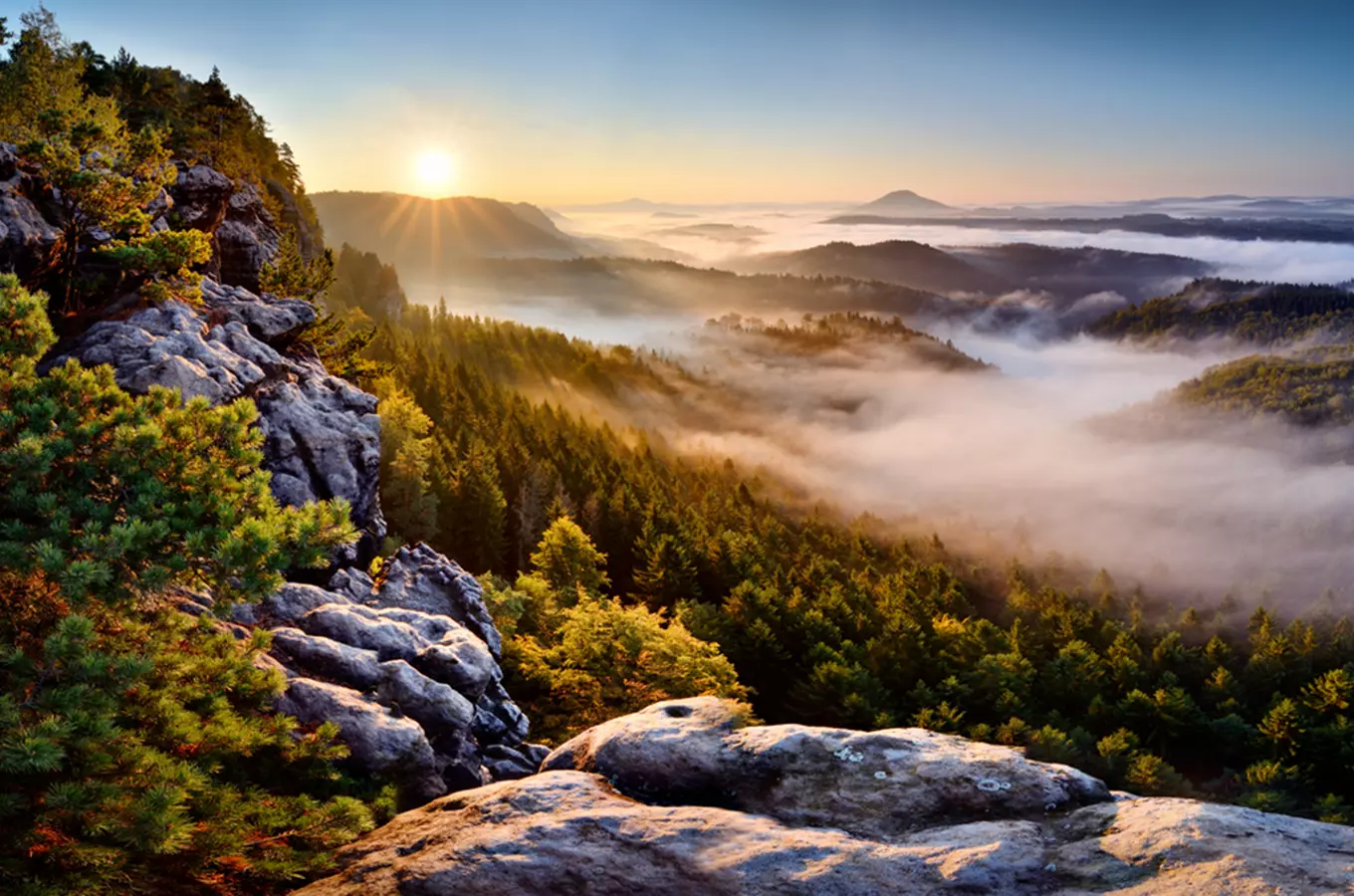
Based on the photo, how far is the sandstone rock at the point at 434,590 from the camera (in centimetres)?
4125

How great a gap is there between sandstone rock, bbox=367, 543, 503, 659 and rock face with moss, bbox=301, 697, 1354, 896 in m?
20.5

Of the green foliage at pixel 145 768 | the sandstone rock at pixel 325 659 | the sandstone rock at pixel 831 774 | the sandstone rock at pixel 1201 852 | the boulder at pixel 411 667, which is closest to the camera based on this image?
the green foliage at pixel 145 768

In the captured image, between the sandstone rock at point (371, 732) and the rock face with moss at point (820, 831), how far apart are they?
3922 mm

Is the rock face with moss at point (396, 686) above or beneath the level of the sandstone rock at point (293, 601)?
beneath

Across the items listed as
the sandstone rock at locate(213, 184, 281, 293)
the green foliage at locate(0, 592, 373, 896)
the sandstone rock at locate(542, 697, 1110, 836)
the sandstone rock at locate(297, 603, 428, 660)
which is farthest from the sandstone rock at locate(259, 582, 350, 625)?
the sandstone rock at locate(213, 184, 281, 293)

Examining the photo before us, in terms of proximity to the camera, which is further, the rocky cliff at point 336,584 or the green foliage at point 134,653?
the rocky cliff at point 336,584

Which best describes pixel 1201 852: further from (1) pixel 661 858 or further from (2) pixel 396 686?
(2) pixel 396 686

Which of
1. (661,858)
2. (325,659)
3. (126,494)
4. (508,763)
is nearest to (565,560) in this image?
(508,763)

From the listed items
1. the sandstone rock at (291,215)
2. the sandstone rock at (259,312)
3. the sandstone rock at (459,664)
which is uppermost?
the sandstone rock at (291,215)

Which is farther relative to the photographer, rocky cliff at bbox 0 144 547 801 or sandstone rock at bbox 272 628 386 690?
sandstone rock at bbox 272 628 386 690

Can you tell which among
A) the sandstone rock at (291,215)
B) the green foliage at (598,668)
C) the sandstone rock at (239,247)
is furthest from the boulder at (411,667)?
the sandstone rock at (291,215)

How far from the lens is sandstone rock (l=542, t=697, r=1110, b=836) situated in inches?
748

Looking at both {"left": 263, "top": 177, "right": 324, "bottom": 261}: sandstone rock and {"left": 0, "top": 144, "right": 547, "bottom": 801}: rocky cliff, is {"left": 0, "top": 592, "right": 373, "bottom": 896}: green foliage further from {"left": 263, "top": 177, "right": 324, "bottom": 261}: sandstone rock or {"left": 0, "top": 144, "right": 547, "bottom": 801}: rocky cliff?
{"left": 263, "top": 177, "right": 324, "bottom": 261}: sandstone rock

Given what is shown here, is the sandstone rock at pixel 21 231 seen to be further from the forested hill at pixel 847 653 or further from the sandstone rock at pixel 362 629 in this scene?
the forested hill at pixel 847 653
